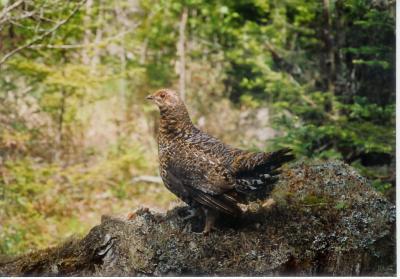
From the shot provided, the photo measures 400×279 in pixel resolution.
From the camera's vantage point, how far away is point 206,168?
13.0 ft

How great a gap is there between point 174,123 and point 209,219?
771 millimetres

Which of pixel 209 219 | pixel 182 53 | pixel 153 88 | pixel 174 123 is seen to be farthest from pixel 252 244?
pixel 153 88

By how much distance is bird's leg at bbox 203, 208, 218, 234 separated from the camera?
4039 millimetres

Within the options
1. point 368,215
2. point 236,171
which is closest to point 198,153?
point 236,171

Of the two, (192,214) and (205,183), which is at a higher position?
(205,183)

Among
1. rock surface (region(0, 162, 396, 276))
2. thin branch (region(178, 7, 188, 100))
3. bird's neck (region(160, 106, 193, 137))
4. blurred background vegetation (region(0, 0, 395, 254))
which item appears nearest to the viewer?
rock surface (region(0, 162, 396, 276))

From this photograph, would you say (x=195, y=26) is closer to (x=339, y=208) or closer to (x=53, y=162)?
(x=53, y=162)

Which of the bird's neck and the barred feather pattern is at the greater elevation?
the bird's neck

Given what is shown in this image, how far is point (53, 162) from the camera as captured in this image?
7.70 m

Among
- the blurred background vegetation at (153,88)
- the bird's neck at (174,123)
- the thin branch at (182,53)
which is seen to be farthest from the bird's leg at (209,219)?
the thin branch at (182,53)

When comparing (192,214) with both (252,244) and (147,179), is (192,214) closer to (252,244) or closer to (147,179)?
(252,244)

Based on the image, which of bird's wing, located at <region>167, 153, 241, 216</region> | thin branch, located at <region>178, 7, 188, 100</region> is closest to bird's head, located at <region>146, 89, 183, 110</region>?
bird's wing, located at <region>167, 153, 241, 216</region>

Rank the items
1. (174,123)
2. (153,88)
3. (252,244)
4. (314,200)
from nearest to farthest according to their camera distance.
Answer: (252,244) < (174,123) < (314,200) < (153,88)

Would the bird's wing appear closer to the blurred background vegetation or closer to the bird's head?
the bird's head
